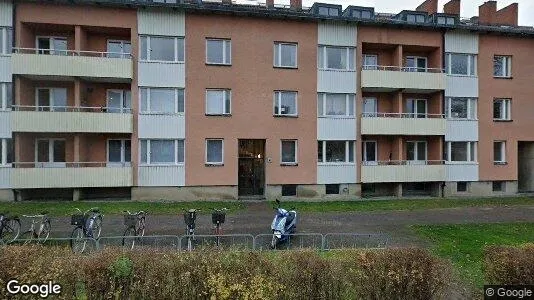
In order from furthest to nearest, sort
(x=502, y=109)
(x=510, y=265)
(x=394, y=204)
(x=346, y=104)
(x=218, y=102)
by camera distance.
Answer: (x=502, y=109)
(x=346, y=104)
(x=218, y=102)
(x=394, y=204)
(x=510, y=265)

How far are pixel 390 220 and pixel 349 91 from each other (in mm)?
9715

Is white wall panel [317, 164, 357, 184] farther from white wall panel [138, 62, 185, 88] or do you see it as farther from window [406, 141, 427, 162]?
white wall panel [138, 62, 185, 88]

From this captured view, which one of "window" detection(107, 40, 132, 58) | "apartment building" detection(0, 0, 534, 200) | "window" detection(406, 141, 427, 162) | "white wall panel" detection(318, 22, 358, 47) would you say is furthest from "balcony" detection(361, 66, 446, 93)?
"window" detection(107, 40, 132, 58)

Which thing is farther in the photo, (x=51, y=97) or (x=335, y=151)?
(x=335, y=151)

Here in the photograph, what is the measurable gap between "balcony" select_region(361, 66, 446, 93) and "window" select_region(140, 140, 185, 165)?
12.0m

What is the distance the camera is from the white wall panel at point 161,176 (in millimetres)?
18594

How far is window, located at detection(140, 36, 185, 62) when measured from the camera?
18.9m

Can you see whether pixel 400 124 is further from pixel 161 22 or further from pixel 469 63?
pixel 161 22

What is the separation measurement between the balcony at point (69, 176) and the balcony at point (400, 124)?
47.5 feet

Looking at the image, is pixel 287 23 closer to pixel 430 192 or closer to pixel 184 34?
pixel 184 34

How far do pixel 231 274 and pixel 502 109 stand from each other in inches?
995

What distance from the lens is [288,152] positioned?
2053cm

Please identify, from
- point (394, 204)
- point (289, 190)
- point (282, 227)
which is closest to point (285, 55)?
point (289, 190)

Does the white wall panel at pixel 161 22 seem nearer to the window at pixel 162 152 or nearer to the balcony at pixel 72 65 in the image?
the balcony at pixel 72 65
